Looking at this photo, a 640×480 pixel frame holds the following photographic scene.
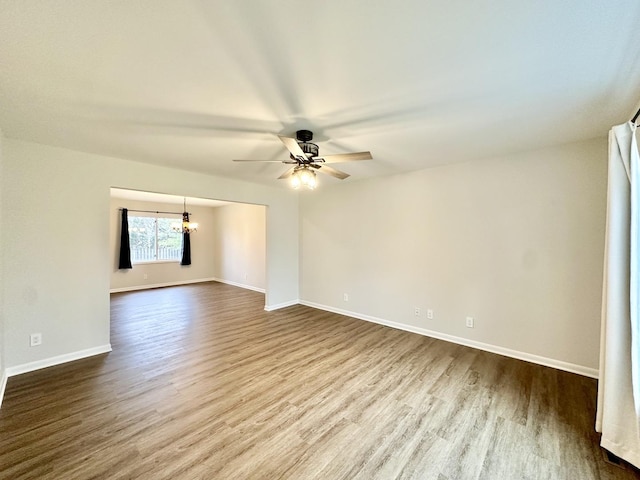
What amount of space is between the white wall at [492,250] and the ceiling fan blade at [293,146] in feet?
7.59

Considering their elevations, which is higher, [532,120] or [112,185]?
[532,120]

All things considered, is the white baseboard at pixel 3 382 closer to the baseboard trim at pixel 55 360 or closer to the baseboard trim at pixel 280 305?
the baseboard trim at pixel 55 360

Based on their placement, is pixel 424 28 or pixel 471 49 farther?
pixel 471 49

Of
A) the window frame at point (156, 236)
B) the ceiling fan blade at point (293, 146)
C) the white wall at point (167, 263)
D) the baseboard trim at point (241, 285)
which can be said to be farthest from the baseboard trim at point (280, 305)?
the window frame at point (156, 236)

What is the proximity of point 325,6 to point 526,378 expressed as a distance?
3688 mm

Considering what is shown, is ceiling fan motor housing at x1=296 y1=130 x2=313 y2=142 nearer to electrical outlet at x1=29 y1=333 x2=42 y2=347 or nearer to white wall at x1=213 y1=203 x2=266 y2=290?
electrical outlet at x1=29 y1=333 x2=42 y2=347

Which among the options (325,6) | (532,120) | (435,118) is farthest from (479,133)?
(325,6)

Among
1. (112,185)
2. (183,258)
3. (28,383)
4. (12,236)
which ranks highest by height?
(112,185)

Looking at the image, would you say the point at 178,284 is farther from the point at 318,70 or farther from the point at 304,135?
the point at 318,70

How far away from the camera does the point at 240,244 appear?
7.79 metres

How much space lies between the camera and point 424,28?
131cm

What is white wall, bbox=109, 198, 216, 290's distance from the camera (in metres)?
7.04

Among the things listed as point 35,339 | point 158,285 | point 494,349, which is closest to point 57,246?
point 35,339

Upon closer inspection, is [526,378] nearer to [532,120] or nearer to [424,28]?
[532,120]
